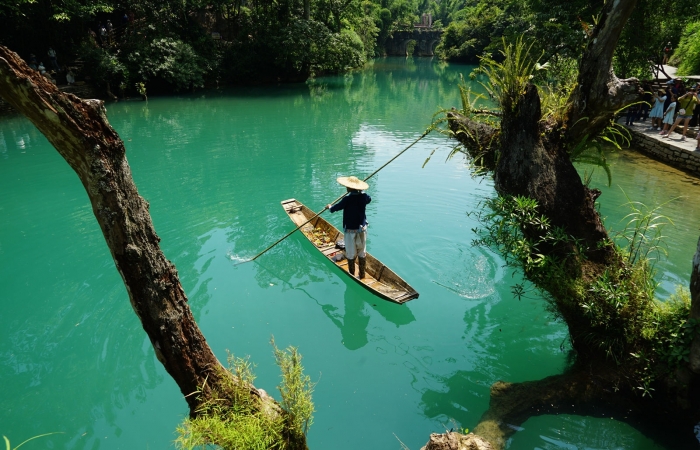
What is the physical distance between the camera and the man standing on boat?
6.80 m

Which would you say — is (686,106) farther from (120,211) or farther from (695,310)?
(120,211)

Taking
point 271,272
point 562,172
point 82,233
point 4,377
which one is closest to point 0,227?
point 82,233

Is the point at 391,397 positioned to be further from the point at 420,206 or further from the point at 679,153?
the point at 679,153

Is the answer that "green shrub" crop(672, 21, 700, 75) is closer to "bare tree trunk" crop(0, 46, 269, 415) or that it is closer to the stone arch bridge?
"bare tree trunk" crop(0, 46, 269, 415)

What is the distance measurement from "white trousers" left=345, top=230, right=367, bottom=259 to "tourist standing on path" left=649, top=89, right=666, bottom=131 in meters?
11.8

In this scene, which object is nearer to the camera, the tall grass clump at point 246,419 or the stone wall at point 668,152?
the tall grass clump at point 246,419

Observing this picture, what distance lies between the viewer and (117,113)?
20.5 m

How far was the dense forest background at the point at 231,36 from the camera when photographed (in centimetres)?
1470

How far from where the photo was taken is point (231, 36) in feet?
101

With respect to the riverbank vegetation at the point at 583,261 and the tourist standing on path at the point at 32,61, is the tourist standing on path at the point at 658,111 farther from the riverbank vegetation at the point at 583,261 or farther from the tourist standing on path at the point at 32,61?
the tourist standing on path at the point at 32,61

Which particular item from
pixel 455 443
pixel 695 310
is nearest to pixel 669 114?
pixel 695 310

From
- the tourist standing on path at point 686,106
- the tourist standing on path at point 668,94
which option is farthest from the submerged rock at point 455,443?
the tourist standing on path at point 668,94

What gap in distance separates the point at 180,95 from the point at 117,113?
5846 mm

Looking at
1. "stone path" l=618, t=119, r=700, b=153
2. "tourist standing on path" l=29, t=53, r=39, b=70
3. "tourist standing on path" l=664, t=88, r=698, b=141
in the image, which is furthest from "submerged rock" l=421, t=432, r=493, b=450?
"tourist standing on path" l=29, t=53, r=39, b=70
